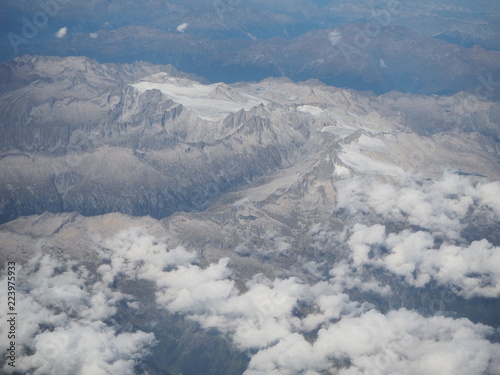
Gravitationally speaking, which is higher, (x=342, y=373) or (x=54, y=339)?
(x=54, y=339)

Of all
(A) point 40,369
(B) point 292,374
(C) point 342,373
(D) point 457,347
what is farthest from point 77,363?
(D) point 457,347

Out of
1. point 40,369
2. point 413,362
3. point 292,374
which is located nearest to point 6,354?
point 40,369

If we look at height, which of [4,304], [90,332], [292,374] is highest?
[4,304]

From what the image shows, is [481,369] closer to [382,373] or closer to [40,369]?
[382,373]

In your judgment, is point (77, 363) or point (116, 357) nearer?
point (77, 363)

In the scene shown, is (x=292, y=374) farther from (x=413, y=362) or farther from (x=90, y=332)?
(x=90, y=332)

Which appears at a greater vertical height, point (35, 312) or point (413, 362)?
point (35, 312)

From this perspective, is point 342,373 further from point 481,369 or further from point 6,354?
point 6,354

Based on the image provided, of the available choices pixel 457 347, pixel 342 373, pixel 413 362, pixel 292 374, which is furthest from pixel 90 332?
pixel 457 347

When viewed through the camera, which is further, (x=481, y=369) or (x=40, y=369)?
(x=481, y=369)
